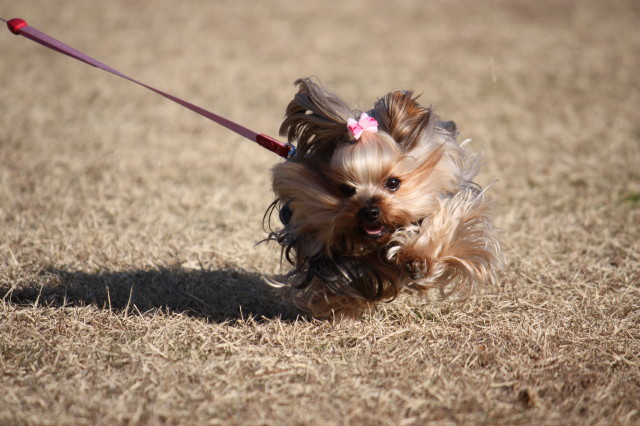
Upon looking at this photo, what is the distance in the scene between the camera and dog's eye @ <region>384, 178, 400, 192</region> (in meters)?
2.68

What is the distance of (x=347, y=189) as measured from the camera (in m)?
2.69

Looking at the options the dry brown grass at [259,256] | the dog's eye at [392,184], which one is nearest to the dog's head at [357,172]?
the dog's eye at [392,184]

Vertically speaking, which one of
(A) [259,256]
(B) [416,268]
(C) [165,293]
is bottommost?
(C) [165,293]

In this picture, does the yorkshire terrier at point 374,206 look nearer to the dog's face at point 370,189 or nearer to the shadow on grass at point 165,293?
the dog's face at point 370,189

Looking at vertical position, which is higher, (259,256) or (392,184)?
(392,184)

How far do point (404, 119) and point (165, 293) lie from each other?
147 centimetres

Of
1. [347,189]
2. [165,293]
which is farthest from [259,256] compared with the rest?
[347,189]

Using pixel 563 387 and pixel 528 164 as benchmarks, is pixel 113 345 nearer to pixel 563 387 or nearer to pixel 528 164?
pixel 563 387

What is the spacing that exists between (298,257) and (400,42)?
26.8 feet

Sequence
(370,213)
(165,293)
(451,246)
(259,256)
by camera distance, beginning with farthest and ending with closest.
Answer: (259,256) < (165,293) < (451,246) < (370,213)

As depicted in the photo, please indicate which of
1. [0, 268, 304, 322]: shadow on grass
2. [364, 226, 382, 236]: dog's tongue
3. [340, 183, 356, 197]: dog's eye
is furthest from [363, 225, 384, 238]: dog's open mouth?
[0, 268, 304, 322]: shadow on grass

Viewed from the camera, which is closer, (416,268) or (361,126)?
(361,126)

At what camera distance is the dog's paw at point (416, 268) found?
275 cm

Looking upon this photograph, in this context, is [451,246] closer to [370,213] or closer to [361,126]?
[370,213]
